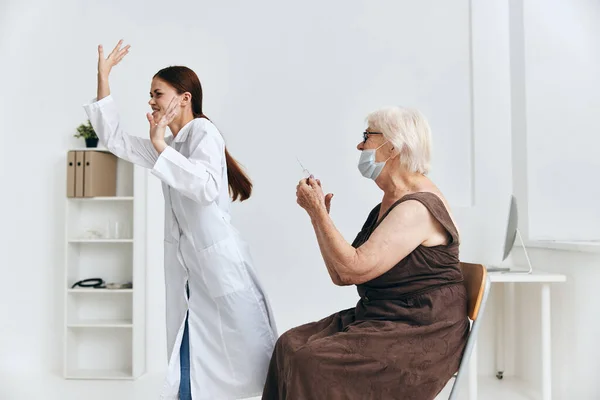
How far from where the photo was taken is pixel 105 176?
4.09 meters

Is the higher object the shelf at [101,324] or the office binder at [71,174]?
the office binder at [71,174]

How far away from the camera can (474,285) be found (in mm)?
1844

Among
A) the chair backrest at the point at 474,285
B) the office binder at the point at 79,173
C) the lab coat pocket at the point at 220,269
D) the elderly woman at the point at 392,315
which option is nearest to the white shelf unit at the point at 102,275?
the office binder at the point at 79,173

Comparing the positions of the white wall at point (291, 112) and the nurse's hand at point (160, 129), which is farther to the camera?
the white wall at point (291, 112)

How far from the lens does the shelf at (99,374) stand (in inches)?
154

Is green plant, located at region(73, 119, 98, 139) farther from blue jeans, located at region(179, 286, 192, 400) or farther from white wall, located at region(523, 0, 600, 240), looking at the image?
white wall, located at region(523, 0, 600, 240)

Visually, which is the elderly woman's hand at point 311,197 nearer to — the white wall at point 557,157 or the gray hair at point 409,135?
the gray hair at point 409,135

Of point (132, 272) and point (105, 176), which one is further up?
point (105, 176)

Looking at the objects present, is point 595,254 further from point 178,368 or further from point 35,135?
point 35,135

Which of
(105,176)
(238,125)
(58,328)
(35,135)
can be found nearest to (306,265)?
(238,125)

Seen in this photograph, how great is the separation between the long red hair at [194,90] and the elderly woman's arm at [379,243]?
25.1 inches

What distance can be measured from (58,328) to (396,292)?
3.10 meters

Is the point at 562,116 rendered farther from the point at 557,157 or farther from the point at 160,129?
the point at 160,129

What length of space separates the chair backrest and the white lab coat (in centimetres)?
71
